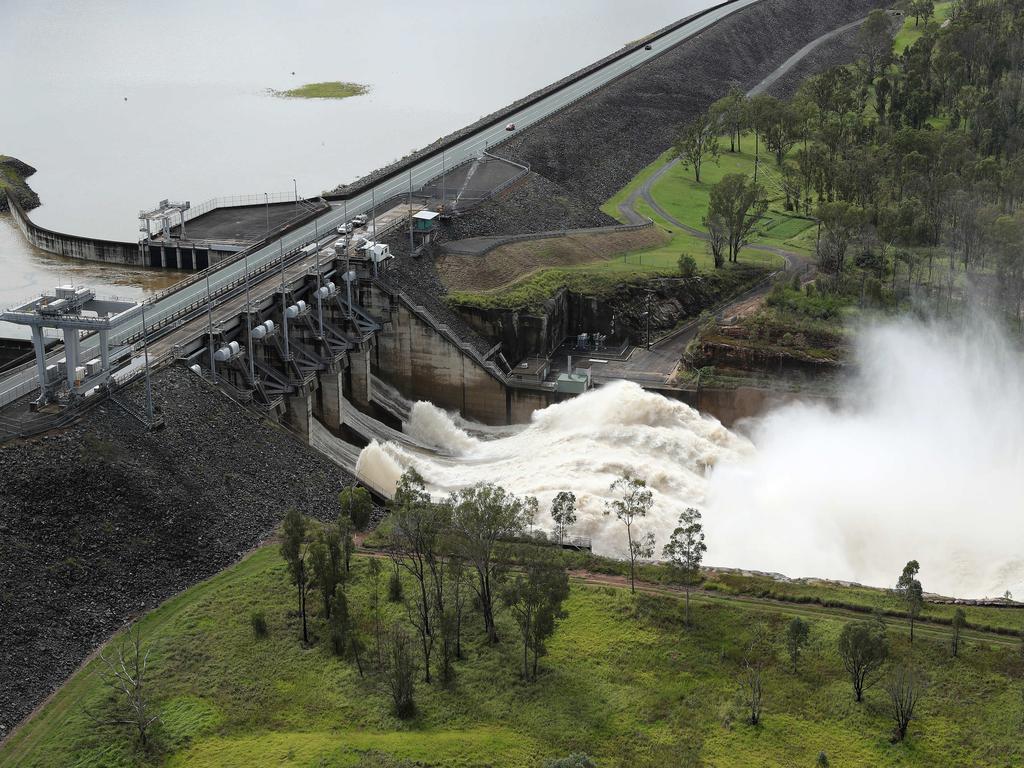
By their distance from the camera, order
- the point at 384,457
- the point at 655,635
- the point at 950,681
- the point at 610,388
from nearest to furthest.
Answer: the point at 950,681, the point at 655,635, the point at 384,457, the point at 610,388

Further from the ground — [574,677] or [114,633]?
[114,633]

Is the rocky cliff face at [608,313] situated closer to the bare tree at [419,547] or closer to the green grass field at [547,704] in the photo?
the bare tree at [419,547]

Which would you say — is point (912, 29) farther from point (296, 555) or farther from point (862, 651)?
point (296, 555)

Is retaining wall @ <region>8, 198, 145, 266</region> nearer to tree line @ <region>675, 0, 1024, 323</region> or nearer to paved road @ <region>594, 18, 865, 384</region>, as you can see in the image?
paved road @ <region>594, 18, 865, 384</region>

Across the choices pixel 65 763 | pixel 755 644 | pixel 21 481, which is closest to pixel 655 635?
pixel 755 644

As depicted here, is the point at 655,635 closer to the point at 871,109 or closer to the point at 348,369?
the point at 348,369
